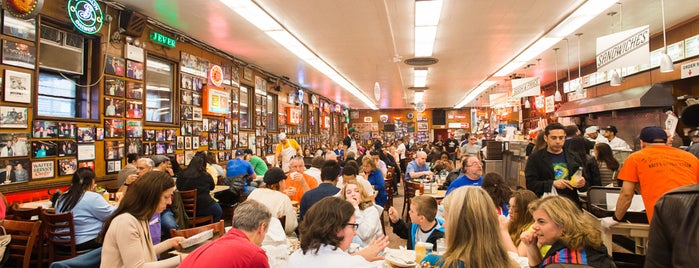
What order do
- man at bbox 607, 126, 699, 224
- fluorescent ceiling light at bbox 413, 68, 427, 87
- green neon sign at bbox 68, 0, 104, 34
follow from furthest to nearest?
1. fluorescent ceiling light at bbox 413, 68, 427, 87
2. green neon sign at bbox 68, 0, 104, 34
3. man at bbox 607, 126, 699, 224

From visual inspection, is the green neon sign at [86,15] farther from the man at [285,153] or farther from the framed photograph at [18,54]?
the man at [285,153]

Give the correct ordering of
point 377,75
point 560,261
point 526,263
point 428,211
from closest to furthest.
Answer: point 560,261, point 526,263, point 428,211, point 377,75

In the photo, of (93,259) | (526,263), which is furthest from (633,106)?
(93,259)

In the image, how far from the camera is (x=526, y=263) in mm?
→ 2865

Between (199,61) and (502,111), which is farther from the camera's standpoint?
(502,111)

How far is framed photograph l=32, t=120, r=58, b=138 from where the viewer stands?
5164mm

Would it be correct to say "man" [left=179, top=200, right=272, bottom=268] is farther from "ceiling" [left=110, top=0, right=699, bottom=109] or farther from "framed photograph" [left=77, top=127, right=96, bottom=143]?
"ceiling" [left=110, top=0, right=699, bottom=109]

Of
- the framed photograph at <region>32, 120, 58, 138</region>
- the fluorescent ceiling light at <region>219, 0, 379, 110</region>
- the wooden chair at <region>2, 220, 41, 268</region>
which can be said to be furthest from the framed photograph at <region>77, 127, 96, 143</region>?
the fluorescent ceiling light at <region>219, 0, 379, 110</region>

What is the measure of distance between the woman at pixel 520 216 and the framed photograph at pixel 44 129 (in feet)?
19.3

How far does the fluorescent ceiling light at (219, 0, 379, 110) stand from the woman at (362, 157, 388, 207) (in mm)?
3087

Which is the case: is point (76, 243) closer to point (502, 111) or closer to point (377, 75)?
point (377, 75)

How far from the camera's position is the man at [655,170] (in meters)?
3.49

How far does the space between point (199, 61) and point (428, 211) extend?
7.17 m

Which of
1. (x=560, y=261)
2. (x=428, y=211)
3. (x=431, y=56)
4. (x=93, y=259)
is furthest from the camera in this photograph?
(x=431, y=56)
